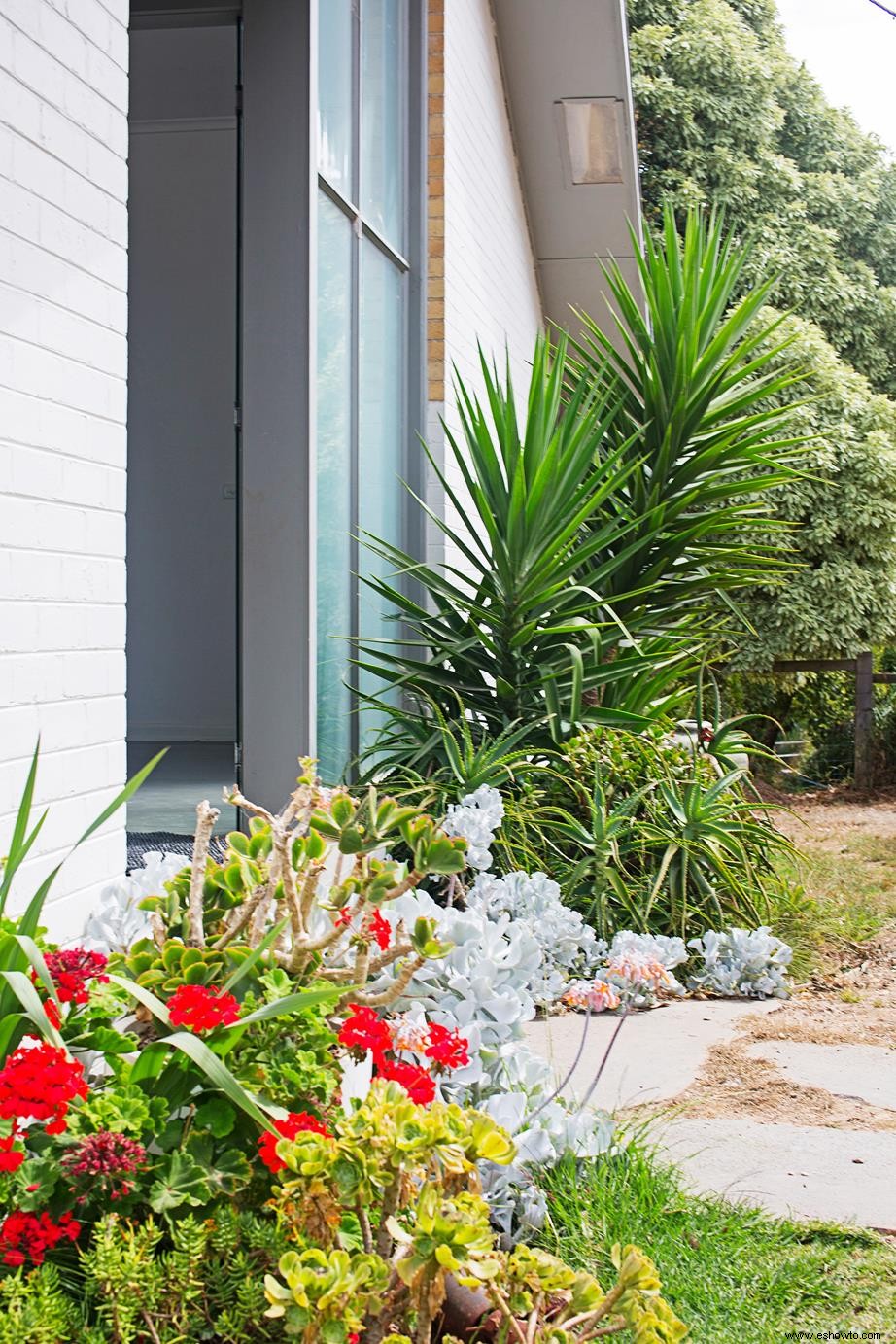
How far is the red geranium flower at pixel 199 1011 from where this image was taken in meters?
1.63

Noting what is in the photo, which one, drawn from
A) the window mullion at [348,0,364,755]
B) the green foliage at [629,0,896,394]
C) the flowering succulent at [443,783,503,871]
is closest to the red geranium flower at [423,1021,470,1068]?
the flowering succulent at [443,783,503,871]

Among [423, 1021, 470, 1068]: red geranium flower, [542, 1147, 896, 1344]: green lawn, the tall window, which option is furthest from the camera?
the tall window

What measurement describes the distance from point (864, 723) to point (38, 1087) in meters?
10.9

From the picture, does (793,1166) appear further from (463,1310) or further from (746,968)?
(746,968)

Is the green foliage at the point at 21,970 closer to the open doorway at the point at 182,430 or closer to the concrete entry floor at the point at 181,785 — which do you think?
the concrete entry floor at the point at 181,785

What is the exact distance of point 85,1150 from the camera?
149cm

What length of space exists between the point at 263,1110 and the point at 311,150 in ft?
10.8

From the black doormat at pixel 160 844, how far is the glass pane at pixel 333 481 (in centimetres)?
55

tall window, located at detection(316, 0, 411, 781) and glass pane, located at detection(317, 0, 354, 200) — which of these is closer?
glass pane, located at detection(317, 0, 354, 200)

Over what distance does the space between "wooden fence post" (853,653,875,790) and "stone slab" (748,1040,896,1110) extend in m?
8.47

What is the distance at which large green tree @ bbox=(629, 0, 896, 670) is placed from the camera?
12617mm

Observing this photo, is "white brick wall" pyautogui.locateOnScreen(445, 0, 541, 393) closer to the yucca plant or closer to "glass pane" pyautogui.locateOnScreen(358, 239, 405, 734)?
"glass pane" pyautogui.locateOnScreen(358, 239, 405, 734)

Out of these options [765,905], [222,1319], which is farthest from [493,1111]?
[765,905]

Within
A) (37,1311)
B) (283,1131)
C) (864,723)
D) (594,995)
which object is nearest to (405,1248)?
(283,1131)
